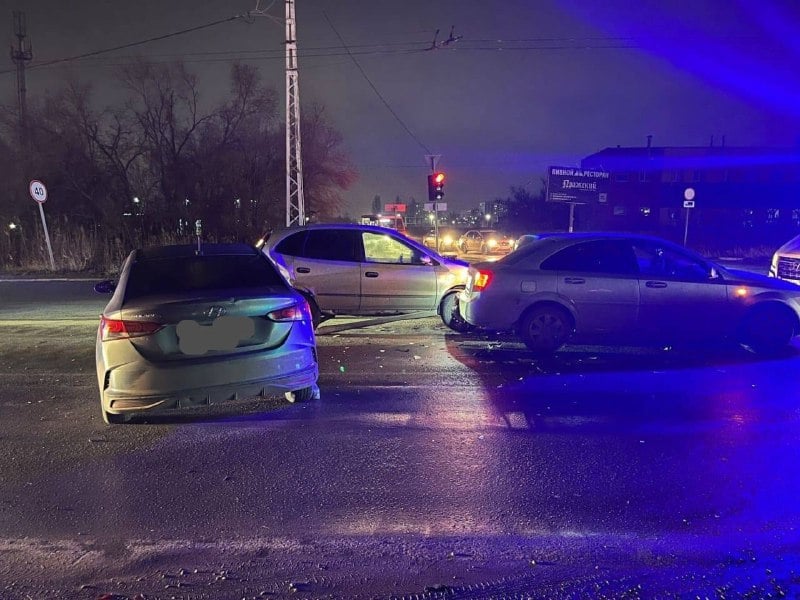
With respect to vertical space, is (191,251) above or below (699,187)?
below

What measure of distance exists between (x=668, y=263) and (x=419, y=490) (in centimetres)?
543

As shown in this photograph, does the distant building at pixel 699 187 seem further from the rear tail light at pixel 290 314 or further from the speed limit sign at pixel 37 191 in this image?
the rear tail light at pixel 290 314

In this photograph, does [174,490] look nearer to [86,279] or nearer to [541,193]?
[86,279]

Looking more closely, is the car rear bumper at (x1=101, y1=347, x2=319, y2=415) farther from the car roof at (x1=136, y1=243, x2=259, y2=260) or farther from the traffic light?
the traffic light

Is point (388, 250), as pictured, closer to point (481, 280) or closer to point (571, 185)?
point (481, 280)

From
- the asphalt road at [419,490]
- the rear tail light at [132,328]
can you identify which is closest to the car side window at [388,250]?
the asphalt road at [419,490]

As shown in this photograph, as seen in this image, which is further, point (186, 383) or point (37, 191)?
point (37, 191)

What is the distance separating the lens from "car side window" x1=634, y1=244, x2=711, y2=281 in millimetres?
7781

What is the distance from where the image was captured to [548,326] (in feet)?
25.7

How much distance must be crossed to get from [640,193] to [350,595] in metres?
54.9

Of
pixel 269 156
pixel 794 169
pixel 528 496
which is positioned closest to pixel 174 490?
pixel 528 496

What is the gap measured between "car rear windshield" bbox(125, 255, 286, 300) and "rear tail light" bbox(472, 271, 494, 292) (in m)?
3.11

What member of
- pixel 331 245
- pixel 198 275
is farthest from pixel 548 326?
pixel 198 275

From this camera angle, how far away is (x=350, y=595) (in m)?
2.90
